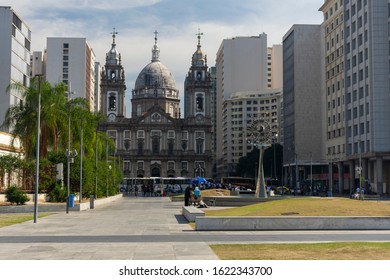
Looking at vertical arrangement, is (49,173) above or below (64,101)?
below

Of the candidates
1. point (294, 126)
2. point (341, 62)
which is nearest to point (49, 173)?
point (341, 62)

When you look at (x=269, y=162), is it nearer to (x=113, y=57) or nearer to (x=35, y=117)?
(x=113, y=57)

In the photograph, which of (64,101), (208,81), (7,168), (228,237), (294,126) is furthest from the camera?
(208,81)

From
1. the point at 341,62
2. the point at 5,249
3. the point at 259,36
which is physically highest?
the point at 259,36

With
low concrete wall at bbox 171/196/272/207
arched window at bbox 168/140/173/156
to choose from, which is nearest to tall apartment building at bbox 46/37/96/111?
arched window at bbox 168/140/173/156

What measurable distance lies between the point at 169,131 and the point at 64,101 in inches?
3532

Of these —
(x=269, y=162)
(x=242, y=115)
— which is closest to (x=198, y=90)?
(x=269, y=162)

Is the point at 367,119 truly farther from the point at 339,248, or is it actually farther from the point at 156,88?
the point at 156,88

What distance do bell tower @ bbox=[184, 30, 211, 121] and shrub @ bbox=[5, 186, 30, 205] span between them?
99930 mm

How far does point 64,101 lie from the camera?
169 feet

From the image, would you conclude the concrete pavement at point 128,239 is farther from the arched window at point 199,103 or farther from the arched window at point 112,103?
the arched window at point 112,103

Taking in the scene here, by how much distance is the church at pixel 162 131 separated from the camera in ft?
457

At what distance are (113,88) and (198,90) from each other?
19640mm

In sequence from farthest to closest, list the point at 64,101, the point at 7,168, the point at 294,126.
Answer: the point at 294,126, the point at 64,101, the point at 7,168
